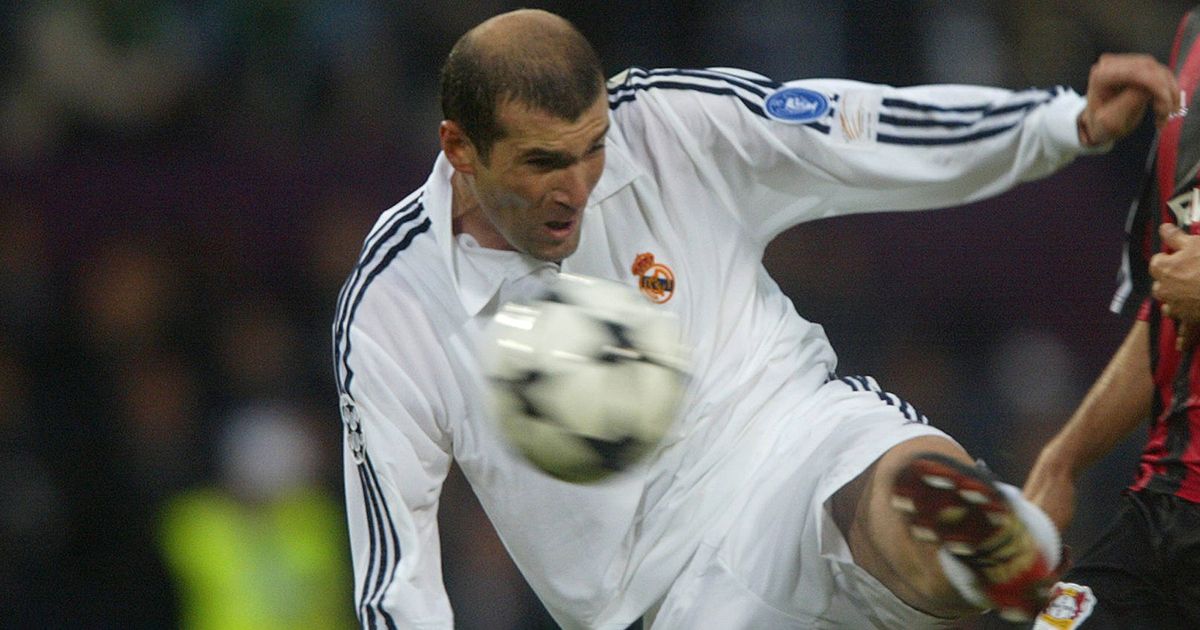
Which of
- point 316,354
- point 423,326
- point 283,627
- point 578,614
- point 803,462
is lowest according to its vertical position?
point 283,627

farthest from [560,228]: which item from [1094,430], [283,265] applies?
[283,265]

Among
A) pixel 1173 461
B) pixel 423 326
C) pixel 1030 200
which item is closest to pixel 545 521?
pixel 423 326

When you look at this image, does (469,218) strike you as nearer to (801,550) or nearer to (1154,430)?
(801,550)

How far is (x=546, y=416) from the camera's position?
3.05 meters

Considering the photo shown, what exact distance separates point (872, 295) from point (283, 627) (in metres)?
2.58

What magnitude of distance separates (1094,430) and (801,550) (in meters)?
0.74

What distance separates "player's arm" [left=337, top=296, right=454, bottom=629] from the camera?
3367 mm

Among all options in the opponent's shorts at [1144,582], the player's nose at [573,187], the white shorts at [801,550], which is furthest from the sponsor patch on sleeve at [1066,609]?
the player's nose at [573,187]

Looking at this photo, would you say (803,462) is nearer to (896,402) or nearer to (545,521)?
(896,402)

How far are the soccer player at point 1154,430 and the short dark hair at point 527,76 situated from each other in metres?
1.12

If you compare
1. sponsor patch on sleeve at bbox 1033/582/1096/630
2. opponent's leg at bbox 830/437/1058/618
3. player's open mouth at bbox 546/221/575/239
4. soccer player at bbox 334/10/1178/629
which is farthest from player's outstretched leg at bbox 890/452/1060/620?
player's open mouth at bbox 546/221/575/239

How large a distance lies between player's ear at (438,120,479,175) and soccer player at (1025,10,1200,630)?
1.30 meters

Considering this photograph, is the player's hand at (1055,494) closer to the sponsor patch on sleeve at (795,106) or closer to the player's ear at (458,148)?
the sponsor patch on sleeve at (795,106)

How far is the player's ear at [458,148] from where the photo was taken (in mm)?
3348
